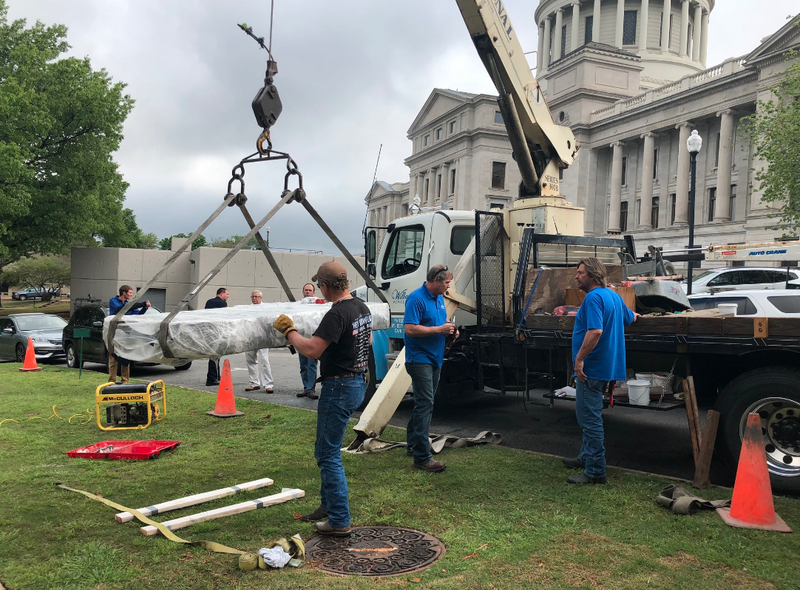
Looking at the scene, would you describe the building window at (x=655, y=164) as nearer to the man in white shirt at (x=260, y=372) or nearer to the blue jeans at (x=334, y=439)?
the man in white shirt at (x=260, y=372)

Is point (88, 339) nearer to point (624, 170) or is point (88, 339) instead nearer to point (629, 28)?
point (624, 170)

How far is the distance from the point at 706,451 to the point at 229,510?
4031 mm

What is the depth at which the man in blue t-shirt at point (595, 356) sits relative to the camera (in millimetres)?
5617

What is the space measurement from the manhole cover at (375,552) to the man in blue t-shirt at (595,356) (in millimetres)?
1924

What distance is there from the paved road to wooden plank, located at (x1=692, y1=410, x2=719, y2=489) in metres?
0.57

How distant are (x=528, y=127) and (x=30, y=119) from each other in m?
23.8

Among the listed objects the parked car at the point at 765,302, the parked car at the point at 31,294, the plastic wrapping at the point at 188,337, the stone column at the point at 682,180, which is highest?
the stone column at the point at 682,180

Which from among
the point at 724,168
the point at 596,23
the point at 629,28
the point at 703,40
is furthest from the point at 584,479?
the point at 703,40

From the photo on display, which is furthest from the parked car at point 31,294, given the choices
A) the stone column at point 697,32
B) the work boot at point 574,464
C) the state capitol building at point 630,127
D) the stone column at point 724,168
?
the stone column at point 697,32

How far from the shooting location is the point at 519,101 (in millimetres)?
9445

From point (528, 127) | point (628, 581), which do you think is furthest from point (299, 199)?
point (528, 127)

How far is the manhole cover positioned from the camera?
397 cm

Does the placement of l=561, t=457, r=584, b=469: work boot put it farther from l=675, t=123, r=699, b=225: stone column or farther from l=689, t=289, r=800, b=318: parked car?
l=675, t=123, r=699, b=225: stone column

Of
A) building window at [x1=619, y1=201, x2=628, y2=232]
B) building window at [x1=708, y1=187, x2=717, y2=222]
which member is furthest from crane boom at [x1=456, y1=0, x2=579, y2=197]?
building window at [x1=619, y1=201, x2=628, y2=232]
